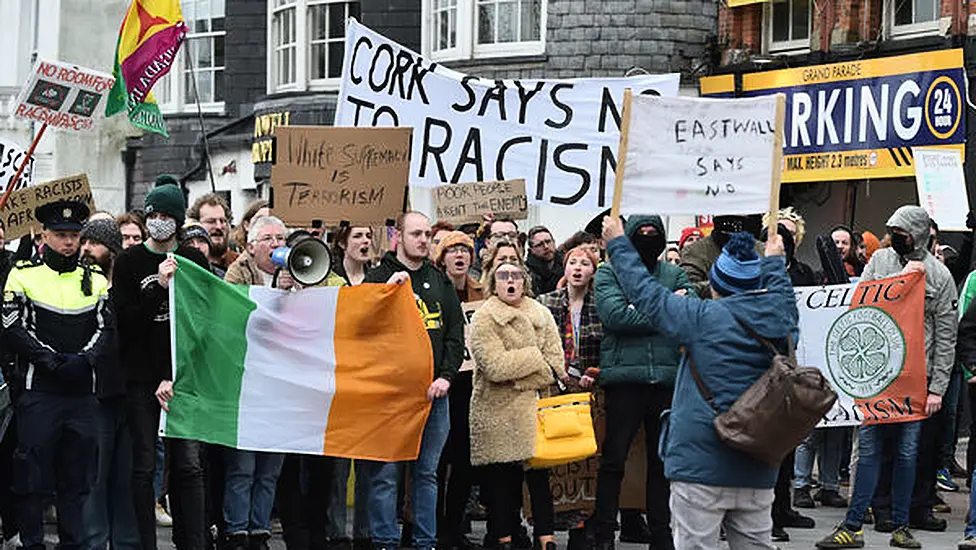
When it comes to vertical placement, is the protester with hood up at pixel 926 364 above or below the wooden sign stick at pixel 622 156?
below

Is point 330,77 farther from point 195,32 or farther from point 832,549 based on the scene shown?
point 832,549

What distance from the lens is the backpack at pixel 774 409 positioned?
306 inches

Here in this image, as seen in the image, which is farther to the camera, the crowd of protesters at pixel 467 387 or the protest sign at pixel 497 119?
the protest sign at pixel 497 119

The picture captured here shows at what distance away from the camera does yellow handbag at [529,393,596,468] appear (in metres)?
10.9

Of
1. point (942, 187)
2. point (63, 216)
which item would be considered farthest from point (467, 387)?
point (942, 187)

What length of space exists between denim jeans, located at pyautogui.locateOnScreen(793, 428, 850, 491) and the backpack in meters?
5.38

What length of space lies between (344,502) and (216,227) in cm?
207

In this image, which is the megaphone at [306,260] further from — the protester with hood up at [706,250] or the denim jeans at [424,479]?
the protester with hood up at [706,250]

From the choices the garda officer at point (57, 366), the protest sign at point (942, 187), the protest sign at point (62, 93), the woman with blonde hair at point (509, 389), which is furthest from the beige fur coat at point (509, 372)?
the protest sign at point (942, 187)

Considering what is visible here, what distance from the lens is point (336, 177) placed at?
10766 millimetres

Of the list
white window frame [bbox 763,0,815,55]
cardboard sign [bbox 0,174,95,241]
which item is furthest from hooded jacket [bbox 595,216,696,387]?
white window frame [bbox 763,0,815,55]

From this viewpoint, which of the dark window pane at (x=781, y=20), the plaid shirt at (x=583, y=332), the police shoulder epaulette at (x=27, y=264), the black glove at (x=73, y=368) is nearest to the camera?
the black glove at (x=73, y=368)

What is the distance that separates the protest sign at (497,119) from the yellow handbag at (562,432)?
2.96m

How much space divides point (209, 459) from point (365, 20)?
46.6ft
